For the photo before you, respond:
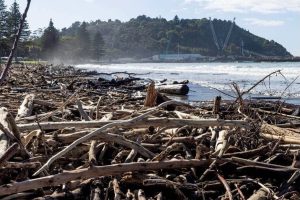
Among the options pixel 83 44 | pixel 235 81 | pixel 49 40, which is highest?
pixel 49 40

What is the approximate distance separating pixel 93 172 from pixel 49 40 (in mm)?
112864

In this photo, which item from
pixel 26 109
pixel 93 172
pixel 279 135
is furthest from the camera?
pixel 26 109

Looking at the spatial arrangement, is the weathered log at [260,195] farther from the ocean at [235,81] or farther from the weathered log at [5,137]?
the ocean at [235,81]

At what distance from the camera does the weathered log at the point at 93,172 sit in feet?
8.71

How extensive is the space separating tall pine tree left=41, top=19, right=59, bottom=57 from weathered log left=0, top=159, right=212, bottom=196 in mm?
110813

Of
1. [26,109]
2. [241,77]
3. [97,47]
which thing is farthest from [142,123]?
[97,47]

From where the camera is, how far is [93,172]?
2.95 m

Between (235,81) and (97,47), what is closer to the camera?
(235,81)

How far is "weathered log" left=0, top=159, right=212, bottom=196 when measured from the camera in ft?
8.71

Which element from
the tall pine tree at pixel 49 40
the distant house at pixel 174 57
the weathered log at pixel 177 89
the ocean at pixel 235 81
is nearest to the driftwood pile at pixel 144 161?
the ocean at pixel 235 81

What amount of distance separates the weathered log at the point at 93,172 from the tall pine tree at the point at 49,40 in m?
111

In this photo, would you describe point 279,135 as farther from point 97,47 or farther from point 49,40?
point 97,47

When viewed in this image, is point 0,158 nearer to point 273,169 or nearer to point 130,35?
point 273,169

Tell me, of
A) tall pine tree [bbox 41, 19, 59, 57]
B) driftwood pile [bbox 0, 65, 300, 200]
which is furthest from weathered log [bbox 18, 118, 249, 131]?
tall pine tree [bbox 41, 19, 59, 57]
